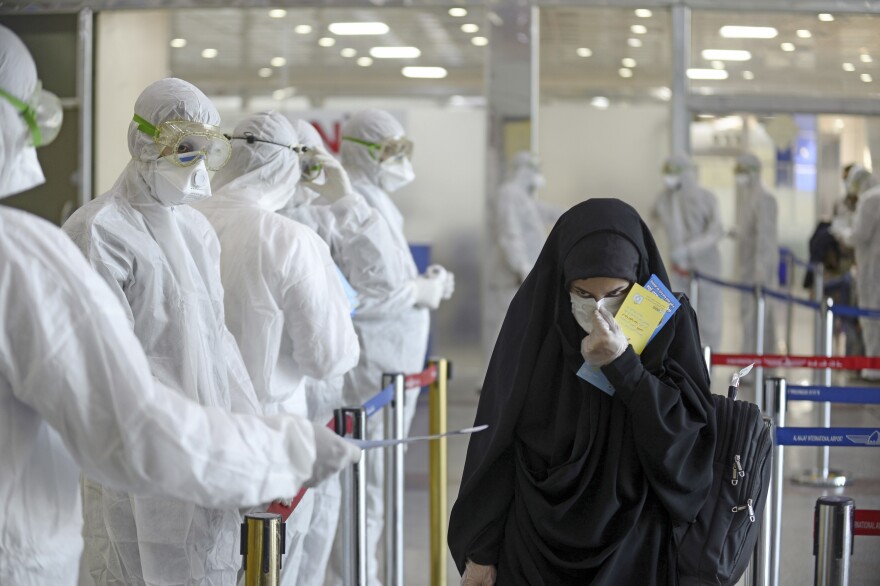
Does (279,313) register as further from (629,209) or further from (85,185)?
(85,185)

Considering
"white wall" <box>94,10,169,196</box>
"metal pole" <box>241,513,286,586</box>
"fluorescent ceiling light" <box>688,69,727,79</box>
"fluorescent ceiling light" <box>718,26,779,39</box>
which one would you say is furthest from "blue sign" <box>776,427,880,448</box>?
"white wall" <box>94,10,169,196</box>

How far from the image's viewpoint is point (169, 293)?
2834 mm

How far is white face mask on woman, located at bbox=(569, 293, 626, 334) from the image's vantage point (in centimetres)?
248

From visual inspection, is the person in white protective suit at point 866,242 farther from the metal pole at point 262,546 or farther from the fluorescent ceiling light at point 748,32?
the metal pole at point 262,546

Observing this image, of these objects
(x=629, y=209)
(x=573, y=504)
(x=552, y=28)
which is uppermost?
(x=552, y=28)

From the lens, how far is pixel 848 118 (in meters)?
10.6

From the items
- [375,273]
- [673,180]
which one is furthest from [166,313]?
[673,180]

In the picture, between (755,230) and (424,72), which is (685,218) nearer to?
(755,230)

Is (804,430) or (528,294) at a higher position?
(528,294)

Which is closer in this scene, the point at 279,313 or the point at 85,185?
the point at 279,313

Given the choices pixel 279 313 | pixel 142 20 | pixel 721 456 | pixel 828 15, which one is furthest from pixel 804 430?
pixel 142 20

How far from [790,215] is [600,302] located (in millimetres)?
8776

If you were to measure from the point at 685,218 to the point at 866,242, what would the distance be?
1.53 meters

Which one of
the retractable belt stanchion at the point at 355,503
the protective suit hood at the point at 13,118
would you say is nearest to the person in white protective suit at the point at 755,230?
the retractable belt stanchion at the point at 355,503
